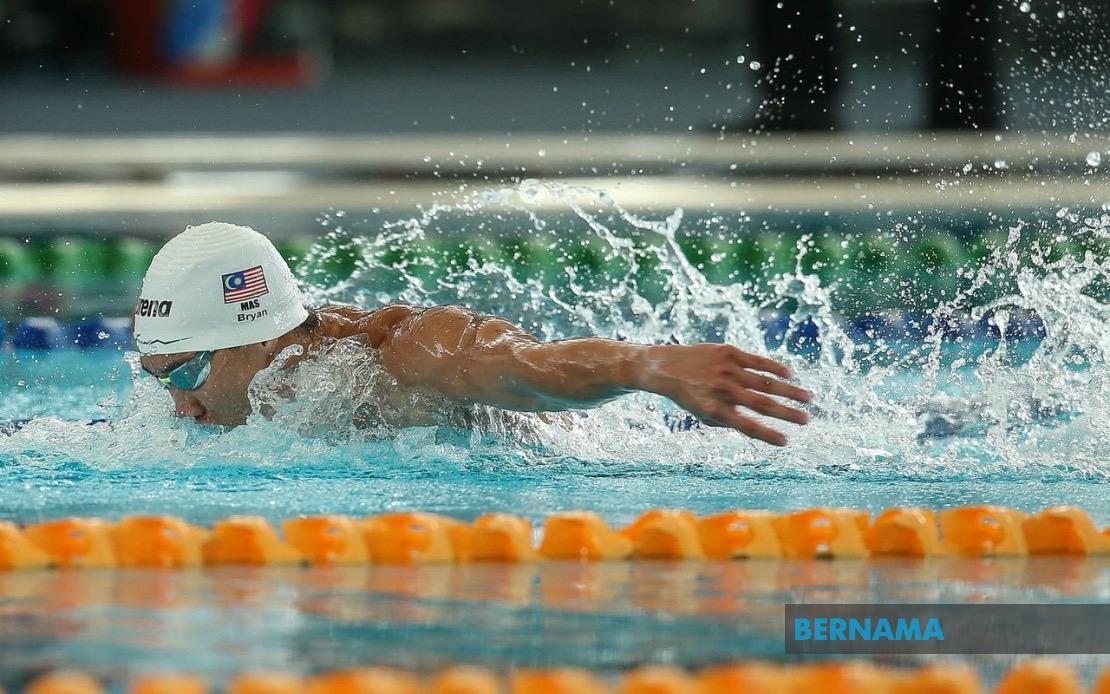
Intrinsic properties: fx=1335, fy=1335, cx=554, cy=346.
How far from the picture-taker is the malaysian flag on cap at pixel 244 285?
301 centimetres

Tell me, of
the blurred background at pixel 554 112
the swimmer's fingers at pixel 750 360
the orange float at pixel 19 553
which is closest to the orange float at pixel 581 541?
the swimmer's fingers at pixel 750 360

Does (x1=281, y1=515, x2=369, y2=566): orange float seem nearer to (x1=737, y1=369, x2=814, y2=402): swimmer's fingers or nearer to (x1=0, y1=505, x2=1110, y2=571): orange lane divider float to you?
(x1=0, y1=505, x2=1110, y2=571): orange lane divider float

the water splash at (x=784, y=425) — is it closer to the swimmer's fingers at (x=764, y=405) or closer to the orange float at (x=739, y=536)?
the orange float at (x=739, y=536)

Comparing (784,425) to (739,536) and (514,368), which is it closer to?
(514,368)

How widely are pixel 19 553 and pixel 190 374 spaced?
767 millimetres

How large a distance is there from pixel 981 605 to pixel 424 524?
3.06 feet

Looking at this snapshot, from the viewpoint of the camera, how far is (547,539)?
233 centimetres

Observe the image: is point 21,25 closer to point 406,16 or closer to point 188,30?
point 188,30

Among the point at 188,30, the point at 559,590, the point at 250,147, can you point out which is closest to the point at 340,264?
the point at 250,147

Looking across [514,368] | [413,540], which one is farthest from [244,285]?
[413,540]

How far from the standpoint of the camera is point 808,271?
20.6 feet

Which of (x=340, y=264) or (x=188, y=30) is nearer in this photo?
(x=340, y=264)

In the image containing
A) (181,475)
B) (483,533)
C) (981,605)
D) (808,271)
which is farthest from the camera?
(808,271)

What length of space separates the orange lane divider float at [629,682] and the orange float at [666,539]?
720 millimetres
